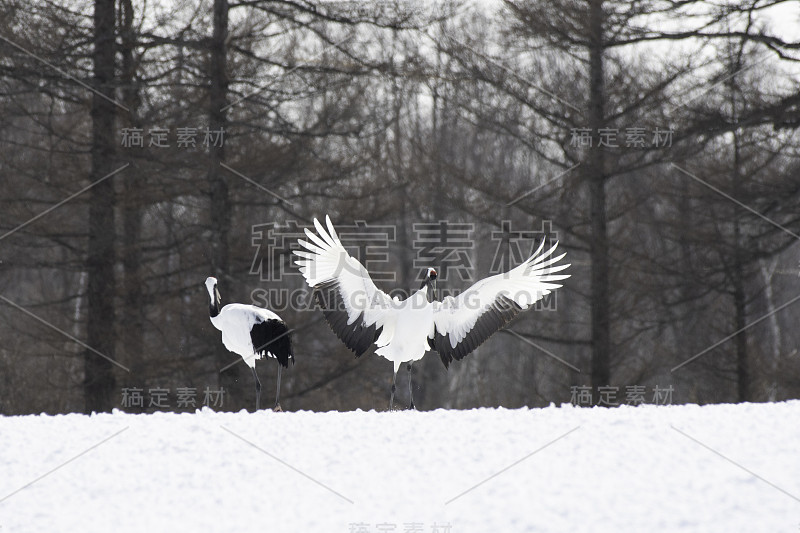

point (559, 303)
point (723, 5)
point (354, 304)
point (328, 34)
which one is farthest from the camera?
point (559, 303)

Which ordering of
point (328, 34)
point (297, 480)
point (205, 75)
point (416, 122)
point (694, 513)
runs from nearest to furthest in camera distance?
1. point (694, 513)
2. point (297, 480)
3. point (205, 75)
4. point (328, 34)
5. point (416, 122)

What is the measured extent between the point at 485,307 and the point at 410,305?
1063 mm

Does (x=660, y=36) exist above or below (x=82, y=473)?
above

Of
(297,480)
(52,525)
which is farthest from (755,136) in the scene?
(52,525)

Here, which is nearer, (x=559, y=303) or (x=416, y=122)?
(x=416, y=122)

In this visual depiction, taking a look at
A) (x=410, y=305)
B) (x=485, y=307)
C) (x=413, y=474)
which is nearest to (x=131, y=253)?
(x=410, y=305)

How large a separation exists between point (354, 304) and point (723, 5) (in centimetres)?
962

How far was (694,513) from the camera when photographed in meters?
5.58

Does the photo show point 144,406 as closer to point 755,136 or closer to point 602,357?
point 602,357

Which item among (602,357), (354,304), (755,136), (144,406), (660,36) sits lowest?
(144,406)

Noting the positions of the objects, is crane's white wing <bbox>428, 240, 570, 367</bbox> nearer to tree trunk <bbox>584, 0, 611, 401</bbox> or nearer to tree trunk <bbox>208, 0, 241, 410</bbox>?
tree trunk <bbox>584, 0, 611, 401</bbox>

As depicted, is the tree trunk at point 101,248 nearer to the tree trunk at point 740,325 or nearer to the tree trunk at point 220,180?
the tree trunk at point 220,180

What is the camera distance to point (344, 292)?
10656 mm

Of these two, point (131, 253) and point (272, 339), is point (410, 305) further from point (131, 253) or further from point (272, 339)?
point (131, 253)
